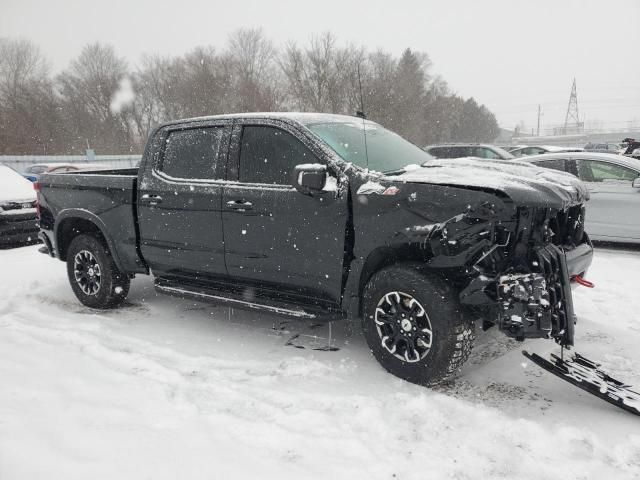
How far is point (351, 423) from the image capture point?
311 centimetres

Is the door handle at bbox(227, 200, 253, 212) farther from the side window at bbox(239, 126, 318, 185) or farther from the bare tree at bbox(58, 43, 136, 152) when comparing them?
the bare tree at bbox(58, 43, 136, 152)

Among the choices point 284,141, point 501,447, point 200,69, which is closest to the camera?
point 501,447

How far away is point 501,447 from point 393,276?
3.99 ft

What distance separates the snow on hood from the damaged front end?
851 centimetres

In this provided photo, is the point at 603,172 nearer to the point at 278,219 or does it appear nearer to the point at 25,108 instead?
the point at 278,219

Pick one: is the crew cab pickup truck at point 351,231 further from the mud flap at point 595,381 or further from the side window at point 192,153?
the mud flap at point 595,381

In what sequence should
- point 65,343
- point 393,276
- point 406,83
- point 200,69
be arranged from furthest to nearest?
point 200,69 → point 406,83 → point 65,343 → point 393,276

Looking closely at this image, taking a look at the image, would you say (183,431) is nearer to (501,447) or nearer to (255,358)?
(255,358)

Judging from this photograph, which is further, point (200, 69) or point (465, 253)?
point (200, 69)

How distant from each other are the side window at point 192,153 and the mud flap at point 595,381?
2.96 metres

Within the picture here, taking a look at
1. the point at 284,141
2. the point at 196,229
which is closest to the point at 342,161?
the point at 284,141

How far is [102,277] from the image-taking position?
17.5ft

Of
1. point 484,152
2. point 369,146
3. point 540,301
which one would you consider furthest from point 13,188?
point 484,152

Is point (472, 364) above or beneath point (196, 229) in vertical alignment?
beneath
